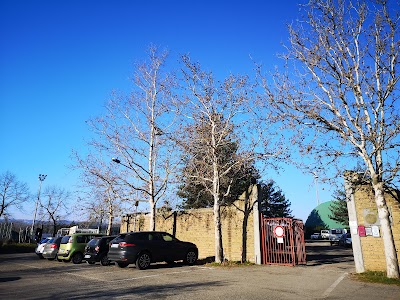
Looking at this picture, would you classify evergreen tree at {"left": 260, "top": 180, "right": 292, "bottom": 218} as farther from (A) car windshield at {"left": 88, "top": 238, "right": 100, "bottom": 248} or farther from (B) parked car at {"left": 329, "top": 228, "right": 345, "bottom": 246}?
(A) car windshield at {"left": 88, "top": 238, "right": 100, "bottom": 248}

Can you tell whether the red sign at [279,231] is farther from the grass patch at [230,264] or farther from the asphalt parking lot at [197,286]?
the asphalt parking lot at [197,286]

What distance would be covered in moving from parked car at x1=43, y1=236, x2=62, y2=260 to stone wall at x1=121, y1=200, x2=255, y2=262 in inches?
273

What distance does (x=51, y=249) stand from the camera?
20078mm

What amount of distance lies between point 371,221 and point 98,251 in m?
13.4

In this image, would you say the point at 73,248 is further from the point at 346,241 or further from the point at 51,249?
the point at 346,241

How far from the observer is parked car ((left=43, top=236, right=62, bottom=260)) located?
19.9 m

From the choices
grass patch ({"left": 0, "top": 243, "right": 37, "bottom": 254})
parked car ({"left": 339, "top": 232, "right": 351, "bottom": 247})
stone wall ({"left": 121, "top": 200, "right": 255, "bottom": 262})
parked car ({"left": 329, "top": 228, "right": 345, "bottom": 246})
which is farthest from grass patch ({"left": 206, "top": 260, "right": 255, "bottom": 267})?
parked car ({"left": 329, "top": 228, "right": 345, "bottom": 246})

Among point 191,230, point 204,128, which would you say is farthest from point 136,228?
point 204,128

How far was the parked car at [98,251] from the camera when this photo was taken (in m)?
16.6

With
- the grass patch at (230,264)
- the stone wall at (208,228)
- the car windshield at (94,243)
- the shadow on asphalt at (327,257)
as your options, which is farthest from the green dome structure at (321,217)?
the car windshield at (94,243)

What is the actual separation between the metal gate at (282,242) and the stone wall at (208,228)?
78 centimetres

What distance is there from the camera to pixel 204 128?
17.9 m

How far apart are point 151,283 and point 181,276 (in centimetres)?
193

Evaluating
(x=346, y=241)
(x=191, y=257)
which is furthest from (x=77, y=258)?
(x=346, y=241)
